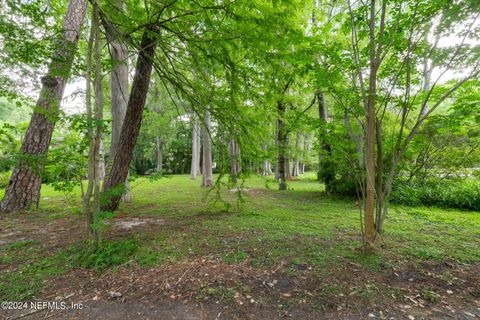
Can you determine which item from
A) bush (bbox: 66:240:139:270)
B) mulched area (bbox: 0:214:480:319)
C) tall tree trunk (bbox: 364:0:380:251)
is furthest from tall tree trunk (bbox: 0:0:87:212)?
tall tree trunk (bbox: 364:0:380:251)

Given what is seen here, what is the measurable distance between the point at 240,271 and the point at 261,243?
2.58 feet

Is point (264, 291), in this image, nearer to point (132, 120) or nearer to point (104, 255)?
point (104, 255)

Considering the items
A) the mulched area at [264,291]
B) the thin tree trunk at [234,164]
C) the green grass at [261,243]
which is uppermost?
the thin tree trunk at [234,164]

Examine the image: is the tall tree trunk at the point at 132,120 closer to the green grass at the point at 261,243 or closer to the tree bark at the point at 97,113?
the green grass at the point at 261,243

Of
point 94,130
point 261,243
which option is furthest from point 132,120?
point 261,243

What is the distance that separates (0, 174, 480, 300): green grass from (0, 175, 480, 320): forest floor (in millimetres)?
15

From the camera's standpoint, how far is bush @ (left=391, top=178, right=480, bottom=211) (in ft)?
17.7

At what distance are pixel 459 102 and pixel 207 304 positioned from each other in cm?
341

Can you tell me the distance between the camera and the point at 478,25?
1989 mm

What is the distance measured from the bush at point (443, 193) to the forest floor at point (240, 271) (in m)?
2.06

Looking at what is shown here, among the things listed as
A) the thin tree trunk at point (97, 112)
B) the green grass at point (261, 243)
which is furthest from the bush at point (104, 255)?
the thin tree trunk at point (97, 112)

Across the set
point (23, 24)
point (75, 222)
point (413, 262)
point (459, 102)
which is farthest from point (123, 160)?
Answer: point (459, 102)

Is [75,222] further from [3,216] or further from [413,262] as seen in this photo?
[413,262]

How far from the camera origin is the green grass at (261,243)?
2398mm
